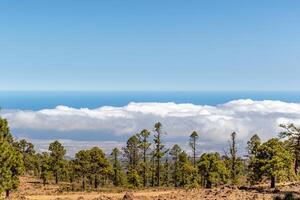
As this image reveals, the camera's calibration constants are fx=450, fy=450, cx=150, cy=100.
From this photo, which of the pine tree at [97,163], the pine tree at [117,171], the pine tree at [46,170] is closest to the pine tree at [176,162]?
the pine tree at [117,171]

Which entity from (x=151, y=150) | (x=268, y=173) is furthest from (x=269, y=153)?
(x=151, y=150)

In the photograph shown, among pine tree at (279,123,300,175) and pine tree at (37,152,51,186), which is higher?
pine tree at (279,123,300,175)

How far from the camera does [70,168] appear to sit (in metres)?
132

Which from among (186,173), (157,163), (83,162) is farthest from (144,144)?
(83,162)

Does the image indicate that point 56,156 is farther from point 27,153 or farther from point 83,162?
point 27,153

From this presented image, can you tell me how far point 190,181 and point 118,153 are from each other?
90.3 ft

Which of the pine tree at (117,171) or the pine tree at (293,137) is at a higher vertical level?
the pine tree at (293,137)

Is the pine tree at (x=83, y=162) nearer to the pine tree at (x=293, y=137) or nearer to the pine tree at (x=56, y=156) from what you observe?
the pine tree at (x=56, y=156)

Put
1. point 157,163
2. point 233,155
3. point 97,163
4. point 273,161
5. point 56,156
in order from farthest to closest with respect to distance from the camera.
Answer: point 56,156 → point 157,163 → point 233,155 → point 97,163 → point 273,161

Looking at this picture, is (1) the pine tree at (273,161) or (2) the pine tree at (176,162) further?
(2) the pine tree at (176,162)

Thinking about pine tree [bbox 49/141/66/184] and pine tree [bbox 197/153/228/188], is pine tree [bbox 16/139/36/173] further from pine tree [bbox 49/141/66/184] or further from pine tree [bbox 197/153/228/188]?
pine tree [bbox 197/153/228/188]

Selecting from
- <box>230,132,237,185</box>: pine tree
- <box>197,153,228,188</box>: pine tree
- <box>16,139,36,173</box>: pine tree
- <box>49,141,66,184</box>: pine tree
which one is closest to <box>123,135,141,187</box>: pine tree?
<box>49,141,66,184</box>: pine tree

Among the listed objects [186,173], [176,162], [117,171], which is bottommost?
[117,171]

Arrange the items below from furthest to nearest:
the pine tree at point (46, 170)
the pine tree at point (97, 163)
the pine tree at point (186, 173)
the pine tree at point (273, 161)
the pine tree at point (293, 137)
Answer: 1. the pine tree at point (46, 170)
2. the pine tree at point (186, 173)
3. the pine tree at point (97, 163)
4. the pine tree at point (293, 137)
5. the pine tree at point (273, 161)
